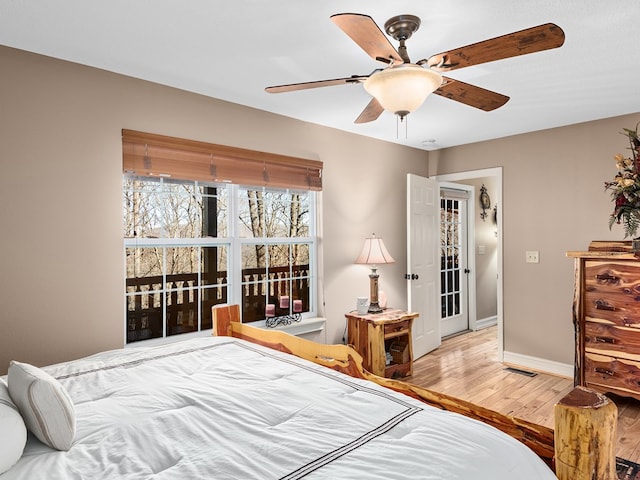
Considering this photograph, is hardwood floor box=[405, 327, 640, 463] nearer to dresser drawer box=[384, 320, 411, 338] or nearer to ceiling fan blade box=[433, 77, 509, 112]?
dresser drawer box=[384, 320, 411, 338]

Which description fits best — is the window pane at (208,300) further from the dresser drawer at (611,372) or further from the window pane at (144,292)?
the dresser drawer at (611,372)

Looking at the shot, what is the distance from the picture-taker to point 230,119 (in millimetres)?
A: 3238

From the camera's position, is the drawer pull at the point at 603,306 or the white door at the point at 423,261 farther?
the white door at the point at 423,261

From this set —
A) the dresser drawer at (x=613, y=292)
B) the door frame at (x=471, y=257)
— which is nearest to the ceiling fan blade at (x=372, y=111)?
the dresser drawer at (x=613, y=292)

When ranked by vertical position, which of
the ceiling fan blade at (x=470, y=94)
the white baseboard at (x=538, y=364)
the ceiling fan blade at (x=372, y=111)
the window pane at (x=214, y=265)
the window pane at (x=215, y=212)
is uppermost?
the ceiling fan blade at (x=372, y=111)

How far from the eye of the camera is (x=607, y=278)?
10.2 feet

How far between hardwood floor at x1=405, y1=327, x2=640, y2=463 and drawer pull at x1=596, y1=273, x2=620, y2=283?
1009 mm

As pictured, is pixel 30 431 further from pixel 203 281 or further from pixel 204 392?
pixel 203 281

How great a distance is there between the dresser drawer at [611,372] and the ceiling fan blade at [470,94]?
2.23m

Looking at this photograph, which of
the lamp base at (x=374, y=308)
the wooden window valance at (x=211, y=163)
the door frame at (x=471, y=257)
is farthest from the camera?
the door frame at (x=471, y=257)

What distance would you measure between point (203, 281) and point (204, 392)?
1755mm

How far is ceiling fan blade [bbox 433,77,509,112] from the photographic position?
1928mm

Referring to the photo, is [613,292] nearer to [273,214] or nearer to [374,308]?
[374,308]

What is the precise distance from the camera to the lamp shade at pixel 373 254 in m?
3.96
